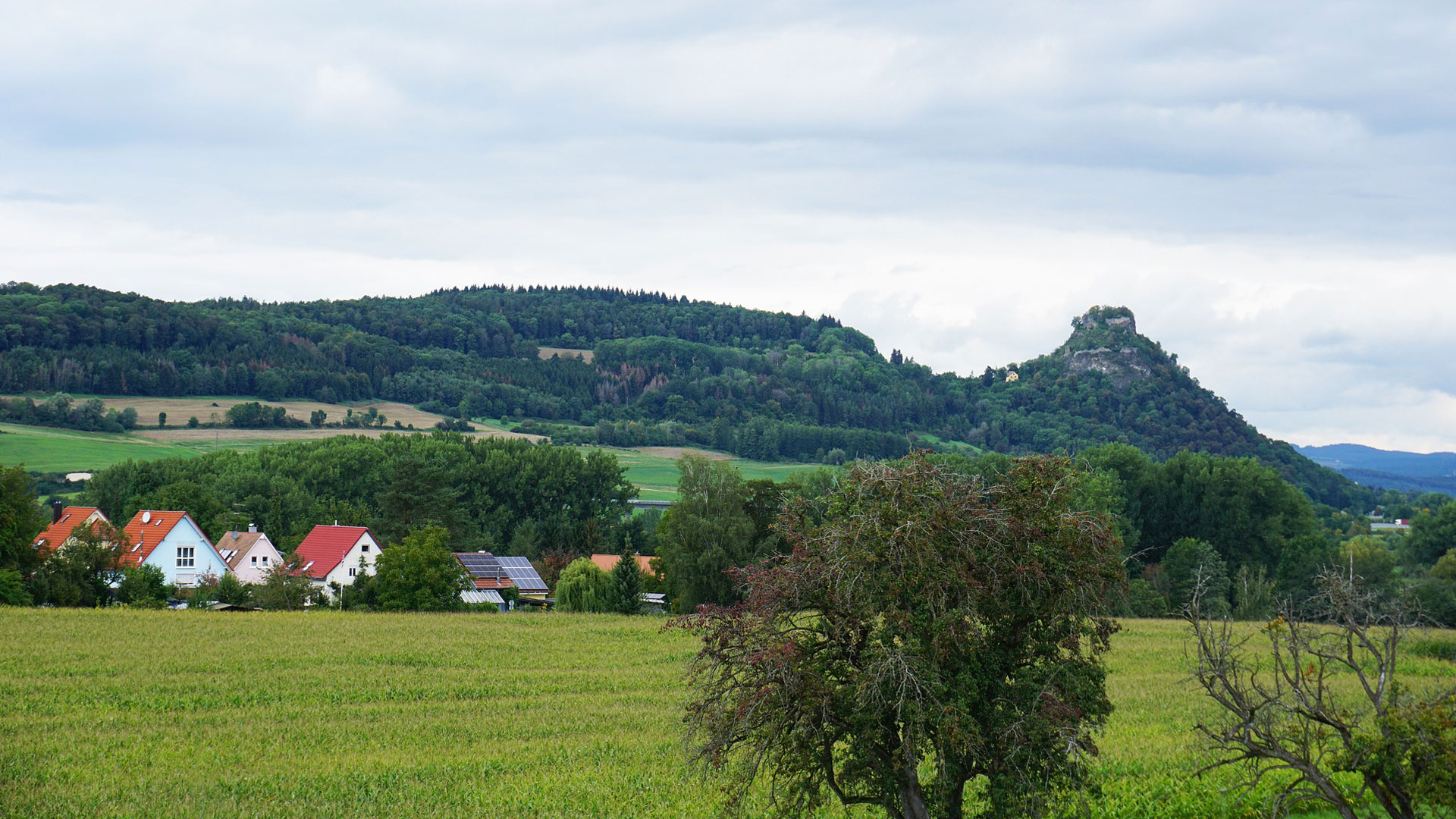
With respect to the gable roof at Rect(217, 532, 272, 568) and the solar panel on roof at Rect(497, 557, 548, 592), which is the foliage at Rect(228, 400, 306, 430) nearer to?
the gable roof at Rect(217, 532, 272, 568)

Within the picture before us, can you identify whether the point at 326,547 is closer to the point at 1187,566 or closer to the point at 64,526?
the point at 64,526

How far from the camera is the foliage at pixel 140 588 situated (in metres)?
53.2

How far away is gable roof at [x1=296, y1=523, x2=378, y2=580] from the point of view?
236 feet

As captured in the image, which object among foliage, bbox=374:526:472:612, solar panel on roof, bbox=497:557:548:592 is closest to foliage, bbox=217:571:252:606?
foliage, bbox=374:526:472:612

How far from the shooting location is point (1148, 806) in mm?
18406

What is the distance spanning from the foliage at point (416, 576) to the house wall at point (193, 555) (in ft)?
55.0

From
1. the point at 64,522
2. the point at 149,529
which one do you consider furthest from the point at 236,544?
the point at 64,522

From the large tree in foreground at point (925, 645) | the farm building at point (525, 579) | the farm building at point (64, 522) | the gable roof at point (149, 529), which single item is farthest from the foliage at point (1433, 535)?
the farm building at point (64, 522)

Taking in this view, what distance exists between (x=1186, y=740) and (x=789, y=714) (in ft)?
53.7

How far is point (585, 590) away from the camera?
63344mm

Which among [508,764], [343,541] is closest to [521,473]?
[343,541]

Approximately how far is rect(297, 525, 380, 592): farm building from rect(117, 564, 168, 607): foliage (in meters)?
14.6

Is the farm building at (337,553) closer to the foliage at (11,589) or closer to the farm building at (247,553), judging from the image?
the farm building at (247,553)

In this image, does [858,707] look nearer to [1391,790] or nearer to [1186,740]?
[1391,790]
